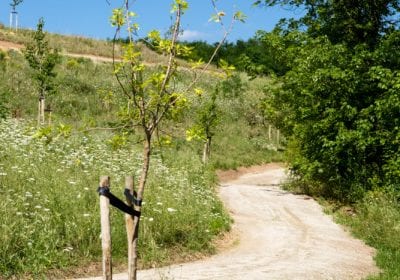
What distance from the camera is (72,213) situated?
9.54 meters

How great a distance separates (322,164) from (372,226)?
15.7ft

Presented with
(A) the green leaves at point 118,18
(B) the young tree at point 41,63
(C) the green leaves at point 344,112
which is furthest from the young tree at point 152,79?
(B) the young tree at point 41,63

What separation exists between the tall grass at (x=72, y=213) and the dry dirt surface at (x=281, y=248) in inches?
28.7

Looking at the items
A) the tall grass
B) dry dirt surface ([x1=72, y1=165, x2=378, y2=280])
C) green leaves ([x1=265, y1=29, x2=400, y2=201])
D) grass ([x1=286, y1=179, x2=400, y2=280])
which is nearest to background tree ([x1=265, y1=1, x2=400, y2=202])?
green leaves ([x1=265, y1=29, x2=400, y2=201])

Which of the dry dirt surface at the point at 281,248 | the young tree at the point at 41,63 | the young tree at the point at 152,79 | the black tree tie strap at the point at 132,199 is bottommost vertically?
Answer: the dry dirt surface at the point at 281,248

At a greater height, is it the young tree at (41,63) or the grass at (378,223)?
the young tree at (41,63)

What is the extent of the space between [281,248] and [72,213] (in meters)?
4.74

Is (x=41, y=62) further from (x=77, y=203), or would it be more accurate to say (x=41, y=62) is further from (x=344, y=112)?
(x=77, y=203)

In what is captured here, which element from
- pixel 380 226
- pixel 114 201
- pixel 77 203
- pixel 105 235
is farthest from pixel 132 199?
pixel 380 226

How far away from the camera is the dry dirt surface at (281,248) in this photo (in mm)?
8938

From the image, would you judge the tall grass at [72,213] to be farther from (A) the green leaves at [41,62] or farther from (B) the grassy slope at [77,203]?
(A) the green leaves at [41,62]

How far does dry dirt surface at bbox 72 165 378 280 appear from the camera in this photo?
894cm

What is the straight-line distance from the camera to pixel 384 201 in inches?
575

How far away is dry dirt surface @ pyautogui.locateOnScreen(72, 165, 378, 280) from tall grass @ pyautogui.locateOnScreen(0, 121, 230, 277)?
73cm
